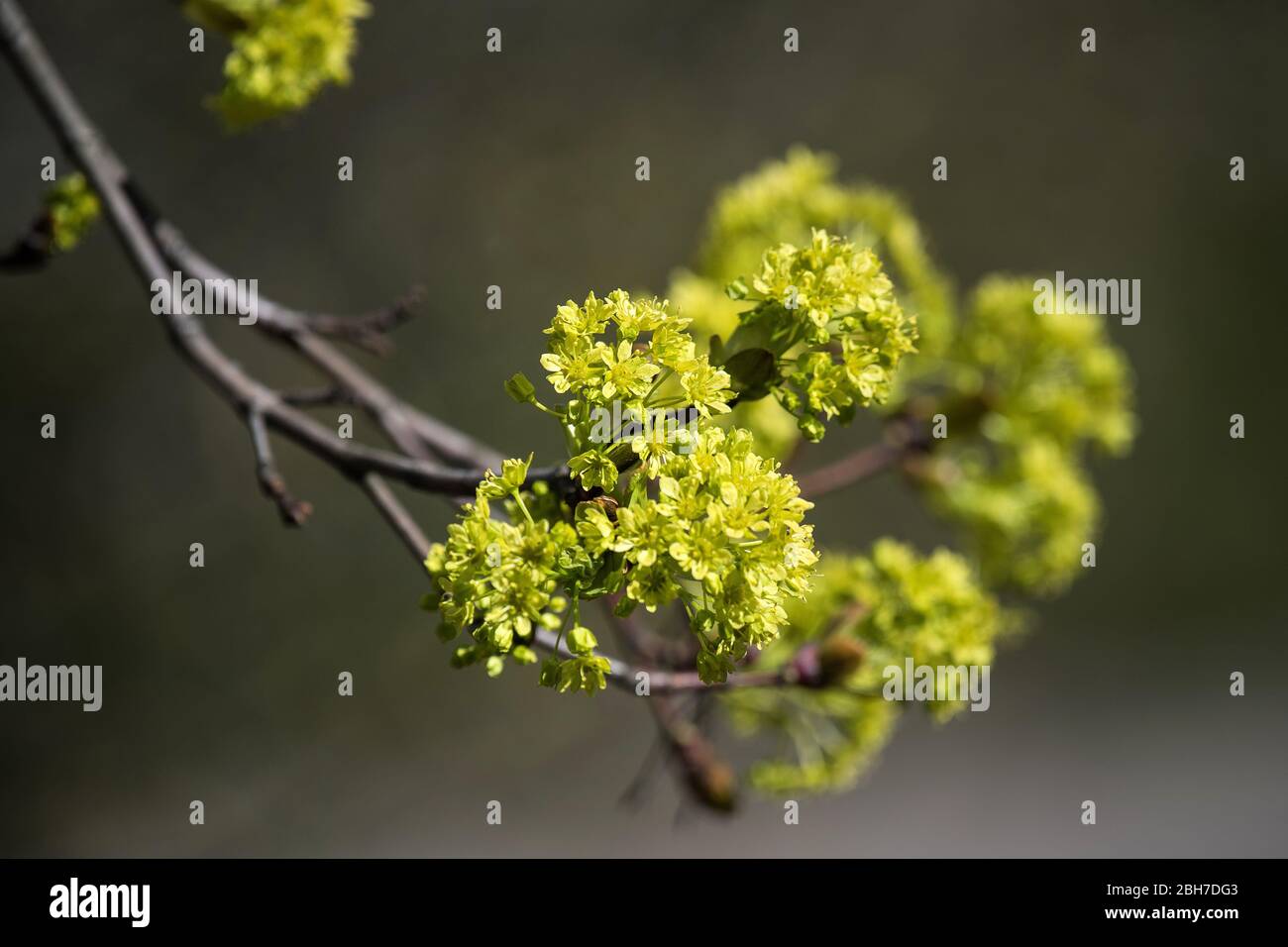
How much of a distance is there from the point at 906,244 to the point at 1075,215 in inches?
164

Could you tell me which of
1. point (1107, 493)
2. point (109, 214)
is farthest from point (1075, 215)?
point (109, 214)

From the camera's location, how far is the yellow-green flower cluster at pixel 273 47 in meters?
1.84

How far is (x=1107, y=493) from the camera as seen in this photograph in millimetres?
6145

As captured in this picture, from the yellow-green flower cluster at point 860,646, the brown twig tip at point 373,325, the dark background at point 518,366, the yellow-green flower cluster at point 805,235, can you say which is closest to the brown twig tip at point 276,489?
the brown twig tip at point 373,325

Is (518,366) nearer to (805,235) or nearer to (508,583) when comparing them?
(805,235)

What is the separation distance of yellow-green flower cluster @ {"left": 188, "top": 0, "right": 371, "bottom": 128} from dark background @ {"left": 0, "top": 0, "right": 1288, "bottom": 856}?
174cm

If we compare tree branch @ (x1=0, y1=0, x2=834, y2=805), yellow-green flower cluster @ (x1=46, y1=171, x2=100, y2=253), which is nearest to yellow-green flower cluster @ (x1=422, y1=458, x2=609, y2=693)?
tree branch @ (x1=0, y1=0, x2=834, y2=805)

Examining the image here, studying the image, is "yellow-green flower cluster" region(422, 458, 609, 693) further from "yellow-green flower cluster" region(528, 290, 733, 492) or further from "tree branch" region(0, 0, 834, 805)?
"tree branch" region(0, 0, 834, 805)

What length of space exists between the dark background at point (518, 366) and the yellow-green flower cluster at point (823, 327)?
9.20 ft

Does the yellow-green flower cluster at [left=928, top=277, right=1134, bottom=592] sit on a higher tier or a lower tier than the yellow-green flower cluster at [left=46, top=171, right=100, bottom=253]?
lower

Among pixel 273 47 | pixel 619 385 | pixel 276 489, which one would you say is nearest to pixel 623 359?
pixel 619 385

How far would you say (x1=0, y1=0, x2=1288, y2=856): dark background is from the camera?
3.99 metres

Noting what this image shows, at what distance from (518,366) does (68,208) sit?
9.75 ft

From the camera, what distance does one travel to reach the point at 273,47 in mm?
1841
